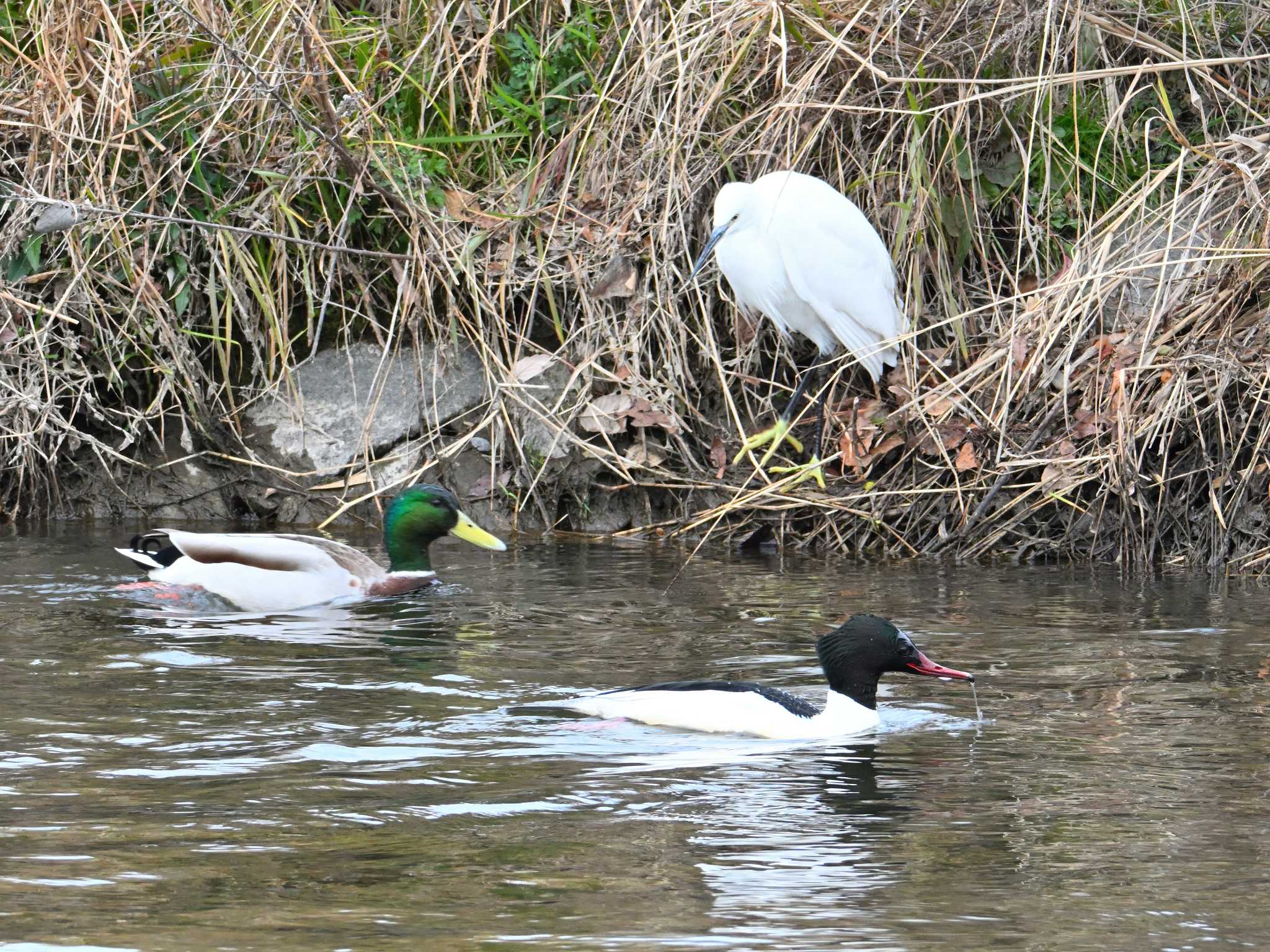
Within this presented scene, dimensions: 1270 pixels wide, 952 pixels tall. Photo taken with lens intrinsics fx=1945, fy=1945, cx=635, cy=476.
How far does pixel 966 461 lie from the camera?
8398 mm

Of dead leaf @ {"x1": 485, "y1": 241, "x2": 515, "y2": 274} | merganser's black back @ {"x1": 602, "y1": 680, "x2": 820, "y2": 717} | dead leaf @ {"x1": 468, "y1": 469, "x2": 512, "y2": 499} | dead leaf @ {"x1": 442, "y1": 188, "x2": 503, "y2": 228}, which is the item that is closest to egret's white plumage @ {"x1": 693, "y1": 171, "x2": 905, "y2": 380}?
dead leaf @ {"x1": 485, "y1": 241, "x2": 515, "y2": 274}

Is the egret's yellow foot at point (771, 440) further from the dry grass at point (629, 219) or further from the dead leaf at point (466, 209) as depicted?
the dead leaf at point (466, 209)

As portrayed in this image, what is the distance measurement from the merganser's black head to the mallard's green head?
9.49 feet

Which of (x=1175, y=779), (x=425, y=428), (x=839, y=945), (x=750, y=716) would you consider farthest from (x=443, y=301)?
(x=839, y=945)

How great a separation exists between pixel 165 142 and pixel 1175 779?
264 inches

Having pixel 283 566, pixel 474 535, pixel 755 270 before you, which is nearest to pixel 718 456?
pixel 755 270

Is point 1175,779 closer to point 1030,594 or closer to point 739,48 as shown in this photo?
point 1030,594

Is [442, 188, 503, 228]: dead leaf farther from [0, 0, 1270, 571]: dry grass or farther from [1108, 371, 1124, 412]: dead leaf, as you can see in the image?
[1108, 371, 1124, 412]: dead leaf

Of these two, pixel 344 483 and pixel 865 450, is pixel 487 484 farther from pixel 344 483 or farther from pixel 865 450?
pixel 865 450

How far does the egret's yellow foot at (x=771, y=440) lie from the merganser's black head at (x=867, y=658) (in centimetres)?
320

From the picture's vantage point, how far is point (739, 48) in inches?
351

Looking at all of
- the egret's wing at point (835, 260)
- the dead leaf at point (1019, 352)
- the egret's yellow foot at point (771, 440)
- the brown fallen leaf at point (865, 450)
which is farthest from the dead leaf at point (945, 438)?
the egret's yellow foot at point (771, 440)

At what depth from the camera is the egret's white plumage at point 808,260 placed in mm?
8477

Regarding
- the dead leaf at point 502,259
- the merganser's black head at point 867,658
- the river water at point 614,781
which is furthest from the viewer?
the dead leaf at point 502,259
